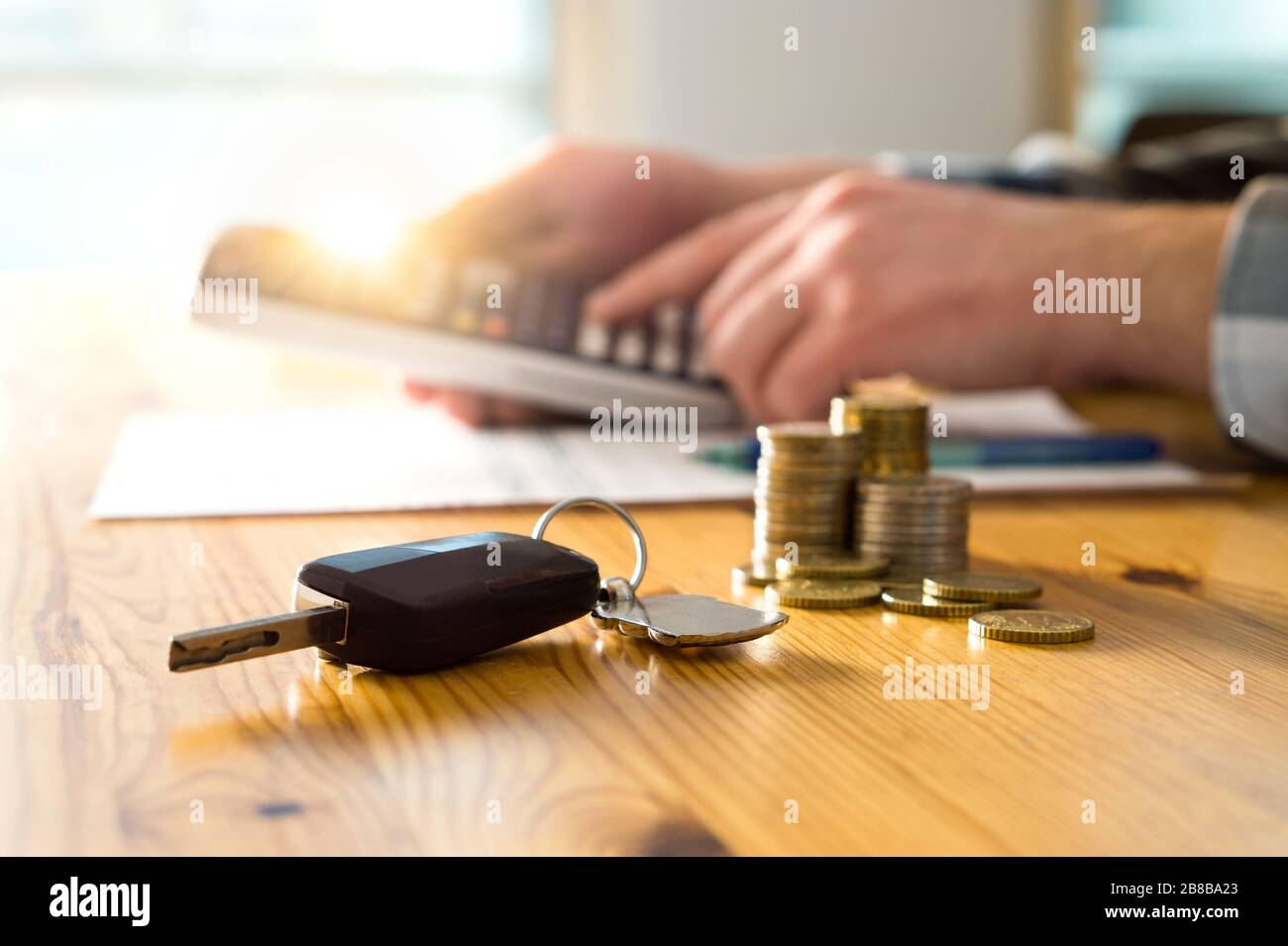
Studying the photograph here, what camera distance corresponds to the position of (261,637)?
41cm

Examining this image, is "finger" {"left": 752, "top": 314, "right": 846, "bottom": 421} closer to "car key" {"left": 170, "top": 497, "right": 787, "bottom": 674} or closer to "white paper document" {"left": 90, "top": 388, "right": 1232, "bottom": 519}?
"white paper document" {"left": 90, "top": 388, "right": 1232, "bottom": 519}

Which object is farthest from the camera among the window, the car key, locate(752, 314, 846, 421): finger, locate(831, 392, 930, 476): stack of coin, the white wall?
the window

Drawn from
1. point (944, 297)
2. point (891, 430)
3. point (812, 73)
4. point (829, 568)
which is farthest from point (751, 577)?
point (812, 73)

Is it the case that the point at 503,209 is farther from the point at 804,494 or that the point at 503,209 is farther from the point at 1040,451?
the point at 804,494

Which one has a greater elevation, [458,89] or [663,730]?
[458,89]

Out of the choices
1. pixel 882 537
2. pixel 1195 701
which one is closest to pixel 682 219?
pixel 882 537

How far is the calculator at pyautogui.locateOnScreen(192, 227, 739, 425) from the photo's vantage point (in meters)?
0.99

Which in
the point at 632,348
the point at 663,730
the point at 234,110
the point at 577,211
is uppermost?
the point at 234,110

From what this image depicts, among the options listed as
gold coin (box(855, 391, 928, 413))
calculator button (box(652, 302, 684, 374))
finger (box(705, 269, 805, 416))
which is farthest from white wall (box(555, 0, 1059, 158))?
gold coin (box(855, 391, 928, 413))

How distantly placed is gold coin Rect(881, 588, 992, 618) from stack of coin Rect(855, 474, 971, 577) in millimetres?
48

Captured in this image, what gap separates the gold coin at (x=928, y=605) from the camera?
50cm

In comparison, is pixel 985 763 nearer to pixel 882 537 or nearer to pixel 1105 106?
pixel 882 537

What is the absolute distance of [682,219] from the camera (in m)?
1.32

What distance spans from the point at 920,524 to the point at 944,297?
41 centimetres
